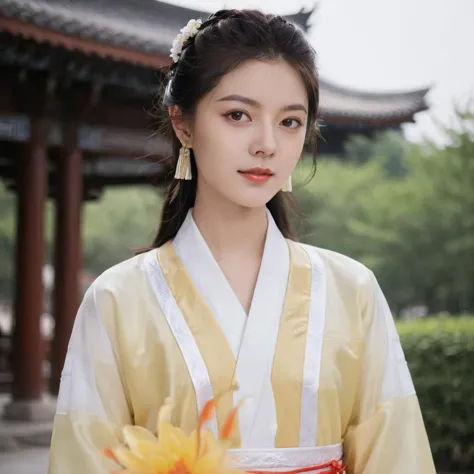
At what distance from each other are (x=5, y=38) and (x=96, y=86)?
60.9 inches

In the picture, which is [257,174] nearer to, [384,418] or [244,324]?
[244,324]

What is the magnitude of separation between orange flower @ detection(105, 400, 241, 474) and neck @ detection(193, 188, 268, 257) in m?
0.52

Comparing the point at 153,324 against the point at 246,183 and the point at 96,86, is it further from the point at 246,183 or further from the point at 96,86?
the point at 96,86

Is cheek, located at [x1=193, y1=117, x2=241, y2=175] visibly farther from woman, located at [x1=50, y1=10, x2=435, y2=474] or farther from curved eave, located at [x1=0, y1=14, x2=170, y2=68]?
curved eave, located at [x1=0, y1=14, x2=170, y2=68]

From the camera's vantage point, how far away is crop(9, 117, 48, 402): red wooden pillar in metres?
7.72

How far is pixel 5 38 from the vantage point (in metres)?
5.89

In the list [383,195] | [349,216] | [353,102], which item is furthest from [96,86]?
[349,216]

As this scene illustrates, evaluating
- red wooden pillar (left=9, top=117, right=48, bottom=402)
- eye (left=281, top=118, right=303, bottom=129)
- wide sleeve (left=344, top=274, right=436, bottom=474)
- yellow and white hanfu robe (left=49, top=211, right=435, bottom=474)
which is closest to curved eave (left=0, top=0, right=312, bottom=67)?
red wooden pillar (left=9, top=117, right=48, bottom=402)

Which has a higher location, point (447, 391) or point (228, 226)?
point (228, 226)

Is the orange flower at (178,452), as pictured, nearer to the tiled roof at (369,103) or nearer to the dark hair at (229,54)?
the dark hair at (229,54)

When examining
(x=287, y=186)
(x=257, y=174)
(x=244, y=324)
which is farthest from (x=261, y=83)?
(x=244, y=324)

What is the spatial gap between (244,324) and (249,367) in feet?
0.39

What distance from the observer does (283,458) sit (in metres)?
1.76

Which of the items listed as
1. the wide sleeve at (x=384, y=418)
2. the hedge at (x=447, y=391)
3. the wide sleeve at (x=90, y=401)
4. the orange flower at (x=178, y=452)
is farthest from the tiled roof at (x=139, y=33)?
the orange flower at (x=178, y=452)
